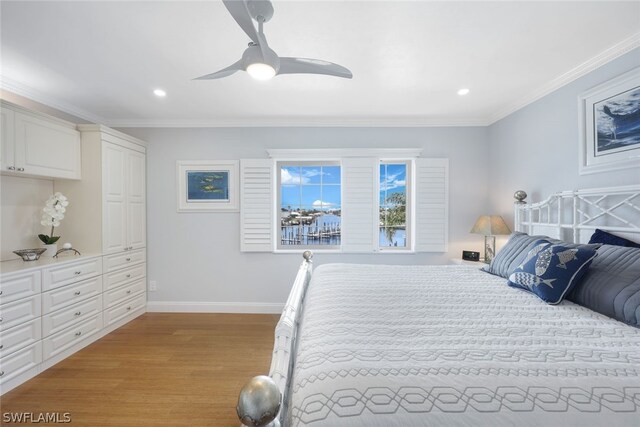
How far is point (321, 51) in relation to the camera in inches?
76.9

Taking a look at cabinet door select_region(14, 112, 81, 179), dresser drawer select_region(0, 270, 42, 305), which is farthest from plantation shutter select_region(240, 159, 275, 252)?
dresser drawer select_region(0, 270, 42, 305)

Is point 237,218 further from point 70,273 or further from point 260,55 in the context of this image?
point 260,55

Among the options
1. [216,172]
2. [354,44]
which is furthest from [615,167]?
[216,172]

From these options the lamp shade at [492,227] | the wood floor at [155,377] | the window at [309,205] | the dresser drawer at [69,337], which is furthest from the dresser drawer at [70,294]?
the lamp shade at [492,227]

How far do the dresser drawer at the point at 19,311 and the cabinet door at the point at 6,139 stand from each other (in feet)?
3.55

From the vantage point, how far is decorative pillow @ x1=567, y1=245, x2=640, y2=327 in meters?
1.27

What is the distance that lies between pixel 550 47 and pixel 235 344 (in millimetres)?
3620

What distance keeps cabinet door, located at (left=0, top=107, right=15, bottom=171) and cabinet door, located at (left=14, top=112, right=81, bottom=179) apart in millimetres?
39

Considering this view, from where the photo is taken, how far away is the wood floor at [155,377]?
180 centimetres

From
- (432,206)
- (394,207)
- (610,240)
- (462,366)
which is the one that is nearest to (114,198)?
(394,207)

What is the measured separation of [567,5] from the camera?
4.98 feet

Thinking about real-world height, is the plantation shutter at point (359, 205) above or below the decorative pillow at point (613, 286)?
above

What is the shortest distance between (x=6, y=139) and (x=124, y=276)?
166 cm

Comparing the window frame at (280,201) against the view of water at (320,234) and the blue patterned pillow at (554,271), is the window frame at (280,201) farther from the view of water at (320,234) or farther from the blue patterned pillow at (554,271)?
the blue patterned pillow at (554,271)
